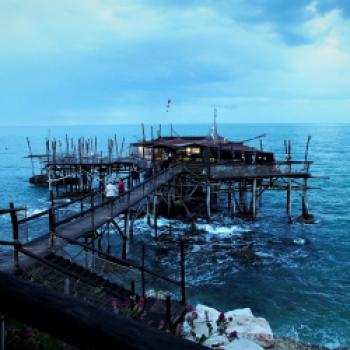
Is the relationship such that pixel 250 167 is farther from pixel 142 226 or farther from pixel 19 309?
pixel 19 309

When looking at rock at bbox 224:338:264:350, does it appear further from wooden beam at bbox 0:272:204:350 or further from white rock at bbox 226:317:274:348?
wooden beam at bbox 0:272:204:350

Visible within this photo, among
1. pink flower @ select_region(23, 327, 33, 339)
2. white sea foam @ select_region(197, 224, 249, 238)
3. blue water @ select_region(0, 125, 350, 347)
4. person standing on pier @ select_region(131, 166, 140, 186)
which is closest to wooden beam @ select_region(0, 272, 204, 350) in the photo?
pink flower @ select_region(23, 327, 33, 339)

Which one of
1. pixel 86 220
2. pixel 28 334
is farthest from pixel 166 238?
pixel 28 334

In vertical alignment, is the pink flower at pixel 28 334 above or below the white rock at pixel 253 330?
above

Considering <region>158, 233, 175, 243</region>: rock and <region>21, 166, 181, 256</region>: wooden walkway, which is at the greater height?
<region>21, 166, 181, 256</region>: wooden walkway

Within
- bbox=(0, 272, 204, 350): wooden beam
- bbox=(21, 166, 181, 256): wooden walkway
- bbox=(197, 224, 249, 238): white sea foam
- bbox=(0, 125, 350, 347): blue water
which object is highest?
bbox=(0, 272, 204, 350): wooden beam

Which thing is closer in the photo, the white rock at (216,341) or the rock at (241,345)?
the rock at (241,345)

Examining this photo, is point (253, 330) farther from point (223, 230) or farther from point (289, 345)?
point (223, 230)

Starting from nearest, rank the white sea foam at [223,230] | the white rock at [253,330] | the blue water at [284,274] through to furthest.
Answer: the white rock at [253,330] < the blue water at [284,274] < the white sea foam at [223,230]

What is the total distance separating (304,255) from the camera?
26.3 m

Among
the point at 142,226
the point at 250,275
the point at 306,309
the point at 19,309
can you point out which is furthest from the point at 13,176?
the point at 19,309

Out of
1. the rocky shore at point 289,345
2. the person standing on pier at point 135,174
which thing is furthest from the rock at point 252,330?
the person standing on pier at point 135,174

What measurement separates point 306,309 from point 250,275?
470 centimetres

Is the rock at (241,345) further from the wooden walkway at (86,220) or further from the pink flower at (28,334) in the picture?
the pink flower at (28,334)
